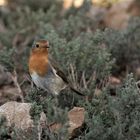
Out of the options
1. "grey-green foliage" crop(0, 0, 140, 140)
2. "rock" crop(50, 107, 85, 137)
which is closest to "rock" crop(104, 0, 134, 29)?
"grey-green foliage" crop(0, 0, 140, 140)

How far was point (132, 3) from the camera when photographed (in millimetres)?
9508

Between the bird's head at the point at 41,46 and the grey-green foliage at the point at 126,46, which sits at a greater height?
the bird's head at the point at 41,46

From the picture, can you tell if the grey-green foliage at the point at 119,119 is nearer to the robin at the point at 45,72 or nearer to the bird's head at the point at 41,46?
the robin at the point at 45,72

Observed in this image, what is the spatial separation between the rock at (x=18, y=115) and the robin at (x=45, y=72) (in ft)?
1.95

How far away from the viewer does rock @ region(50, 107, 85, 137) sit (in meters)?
4.91

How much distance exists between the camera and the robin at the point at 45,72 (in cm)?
575

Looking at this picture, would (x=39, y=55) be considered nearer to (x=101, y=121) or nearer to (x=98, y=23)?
(x=101, y=121)

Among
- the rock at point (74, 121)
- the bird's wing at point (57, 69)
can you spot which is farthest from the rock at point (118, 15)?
the rock at point (74, 121)

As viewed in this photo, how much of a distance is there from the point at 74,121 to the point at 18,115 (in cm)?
48

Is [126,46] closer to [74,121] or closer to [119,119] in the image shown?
[74,121]

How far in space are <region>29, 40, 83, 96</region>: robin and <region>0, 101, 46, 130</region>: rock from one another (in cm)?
59

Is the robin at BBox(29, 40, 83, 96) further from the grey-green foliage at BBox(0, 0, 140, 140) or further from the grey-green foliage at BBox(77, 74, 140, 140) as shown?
the grey-green foliage at BBox(77, 74, 140, 140)

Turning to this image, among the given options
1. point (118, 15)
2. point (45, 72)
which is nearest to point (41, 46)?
point (45, 72)

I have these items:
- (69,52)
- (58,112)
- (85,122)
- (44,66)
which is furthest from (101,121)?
(69,52)
